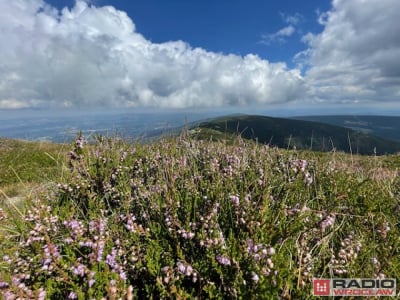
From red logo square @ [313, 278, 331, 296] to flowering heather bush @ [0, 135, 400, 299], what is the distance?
73 mm

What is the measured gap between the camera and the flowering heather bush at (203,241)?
2473 mm

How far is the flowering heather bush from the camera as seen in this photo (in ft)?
8.11

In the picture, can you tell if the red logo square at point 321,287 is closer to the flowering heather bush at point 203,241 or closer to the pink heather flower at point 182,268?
the flowering heather bush at point 203,241

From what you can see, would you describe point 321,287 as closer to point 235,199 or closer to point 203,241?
point 203,241

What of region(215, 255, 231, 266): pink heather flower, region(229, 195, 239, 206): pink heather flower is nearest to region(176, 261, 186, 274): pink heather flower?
region(215, 255, 231, 266): pink heather flower

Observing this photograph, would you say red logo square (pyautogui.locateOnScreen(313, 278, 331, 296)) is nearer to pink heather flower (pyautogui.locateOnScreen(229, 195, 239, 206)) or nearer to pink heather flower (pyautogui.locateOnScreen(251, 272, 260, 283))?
pink heather flower (pyautogui.locateOnScreen(251, 272, 260, 283))

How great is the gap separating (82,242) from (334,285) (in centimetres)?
267

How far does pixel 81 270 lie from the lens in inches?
95.5

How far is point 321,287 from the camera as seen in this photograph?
2504 mm

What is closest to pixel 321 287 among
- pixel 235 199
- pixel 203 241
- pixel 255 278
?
pixel 255 278

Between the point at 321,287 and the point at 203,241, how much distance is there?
1.23 m

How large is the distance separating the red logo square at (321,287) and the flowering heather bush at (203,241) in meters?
0.07

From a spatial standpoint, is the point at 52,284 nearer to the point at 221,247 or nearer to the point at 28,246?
the point at 28,246

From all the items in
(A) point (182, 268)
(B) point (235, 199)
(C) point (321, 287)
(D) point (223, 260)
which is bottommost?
(C) point (321, 287)
